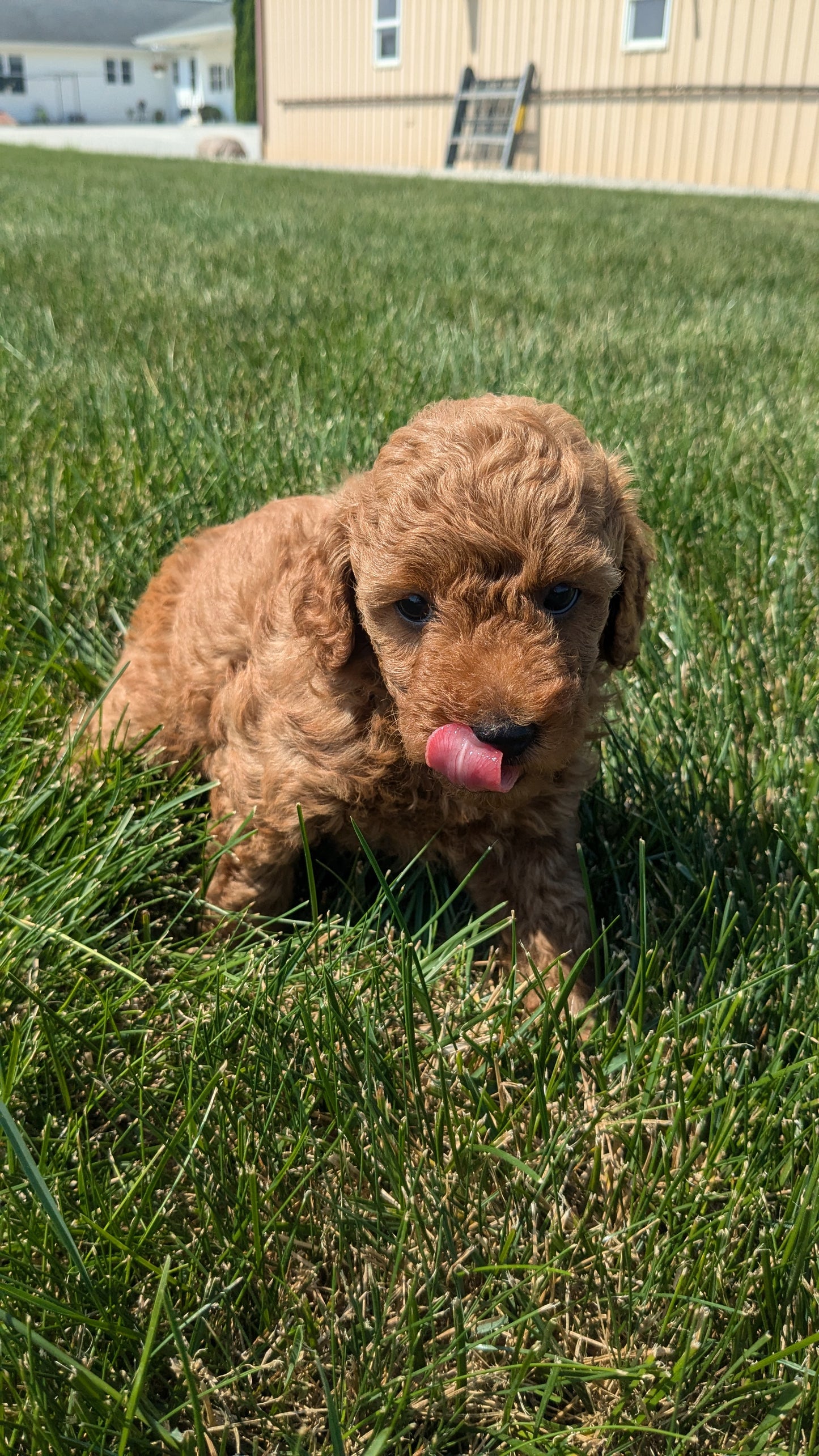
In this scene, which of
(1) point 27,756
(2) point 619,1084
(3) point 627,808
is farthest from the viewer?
(3) point 627,808

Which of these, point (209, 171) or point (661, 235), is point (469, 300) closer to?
point (661, 235)

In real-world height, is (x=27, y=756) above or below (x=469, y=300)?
below

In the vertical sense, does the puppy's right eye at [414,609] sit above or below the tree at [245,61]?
below

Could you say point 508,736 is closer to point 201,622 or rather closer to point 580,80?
point 201,622

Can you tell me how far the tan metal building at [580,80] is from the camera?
18.3m

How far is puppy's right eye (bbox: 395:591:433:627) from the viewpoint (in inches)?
74.0

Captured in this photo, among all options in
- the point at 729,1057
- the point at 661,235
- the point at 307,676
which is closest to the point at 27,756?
the point at 307,676

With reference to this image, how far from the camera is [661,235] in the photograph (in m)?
10.7

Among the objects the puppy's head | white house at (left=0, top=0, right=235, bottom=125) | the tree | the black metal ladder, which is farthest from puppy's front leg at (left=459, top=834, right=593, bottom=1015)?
white house at (left=0, top=0, right=235, bottom=125)

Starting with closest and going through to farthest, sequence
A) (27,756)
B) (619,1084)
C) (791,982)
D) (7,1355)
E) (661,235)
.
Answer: (7,1355)
(619,1084)
(791,982)
(27,756)
(661,235)

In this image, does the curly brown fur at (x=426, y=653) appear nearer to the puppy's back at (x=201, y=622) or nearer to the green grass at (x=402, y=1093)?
the puppy's back at (x=201, y=622)

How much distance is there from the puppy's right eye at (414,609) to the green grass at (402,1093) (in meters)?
0.51

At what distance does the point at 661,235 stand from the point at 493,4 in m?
15.4

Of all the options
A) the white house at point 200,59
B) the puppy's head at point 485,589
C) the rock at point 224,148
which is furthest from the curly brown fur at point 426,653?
the white house at point 200,59
